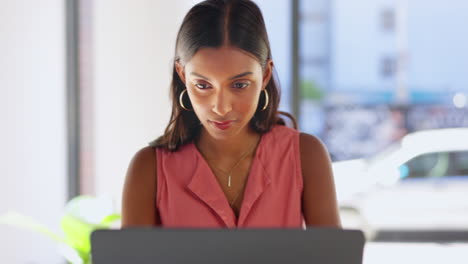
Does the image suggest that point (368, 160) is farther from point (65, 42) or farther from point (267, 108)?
point (267, 108)

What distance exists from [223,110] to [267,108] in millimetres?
196

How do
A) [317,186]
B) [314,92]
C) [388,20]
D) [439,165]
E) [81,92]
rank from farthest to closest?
[388,20] < [314,92] < [439,165] < [81,92] < [317,186]

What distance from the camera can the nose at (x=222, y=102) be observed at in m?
1.03

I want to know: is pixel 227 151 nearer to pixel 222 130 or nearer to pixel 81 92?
pixel 222 130

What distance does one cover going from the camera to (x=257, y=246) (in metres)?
0.68

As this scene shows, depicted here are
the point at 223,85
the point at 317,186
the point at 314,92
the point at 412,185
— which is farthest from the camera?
the point at 314,92

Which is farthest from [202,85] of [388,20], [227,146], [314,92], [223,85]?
[388,20]

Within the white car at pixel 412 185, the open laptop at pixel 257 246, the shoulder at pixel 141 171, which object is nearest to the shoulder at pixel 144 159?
the shoulder at pixel 141 171

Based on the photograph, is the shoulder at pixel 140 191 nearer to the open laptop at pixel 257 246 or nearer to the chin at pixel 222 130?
the chin at pixel 222 130

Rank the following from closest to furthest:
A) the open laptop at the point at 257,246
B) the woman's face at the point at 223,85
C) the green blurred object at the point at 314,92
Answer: the open laptop at the point at 257,246 → the woman's face at the point at 223,85 → the green blurred object at the point at 314,92

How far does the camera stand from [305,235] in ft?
2.24

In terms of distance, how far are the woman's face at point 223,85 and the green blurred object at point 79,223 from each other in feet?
3.33

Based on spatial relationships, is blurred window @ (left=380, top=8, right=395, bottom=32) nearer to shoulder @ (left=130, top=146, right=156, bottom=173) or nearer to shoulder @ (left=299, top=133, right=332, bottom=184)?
shoulder @ (left=299, top=133, right=332, bottom=184)

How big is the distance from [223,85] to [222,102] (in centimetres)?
3
